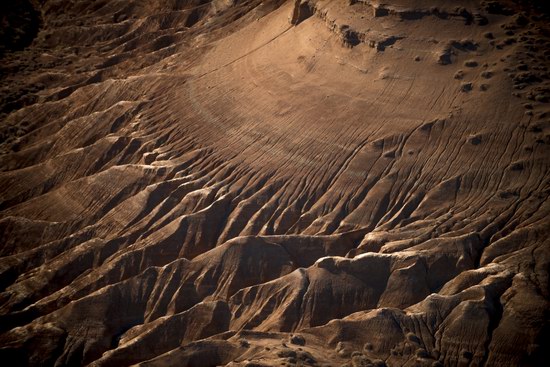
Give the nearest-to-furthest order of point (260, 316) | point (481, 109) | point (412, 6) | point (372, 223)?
1. point (260, 316)
2. point (372, 223)
3. point (481, 109)
4. point (412, 6)

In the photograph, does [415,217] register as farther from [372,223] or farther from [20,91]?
[20,91]

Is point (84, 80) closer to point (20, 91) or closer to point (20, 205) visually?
point (20, 91)

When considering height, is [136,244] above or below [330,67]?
below

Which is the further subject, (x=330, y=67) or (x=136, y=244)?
(x=330, y=67)

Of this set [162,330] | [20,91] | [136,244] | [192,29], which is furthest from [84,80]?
[162,330]

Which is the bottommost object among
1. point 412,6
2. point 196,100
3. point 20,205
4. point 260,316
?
point 260,316

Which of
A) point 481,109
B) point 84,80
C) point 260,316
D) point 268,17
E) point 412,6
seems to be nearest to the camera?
point 260,316

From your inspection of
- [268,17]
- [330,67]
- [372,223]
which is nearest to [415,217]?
[372,223]
